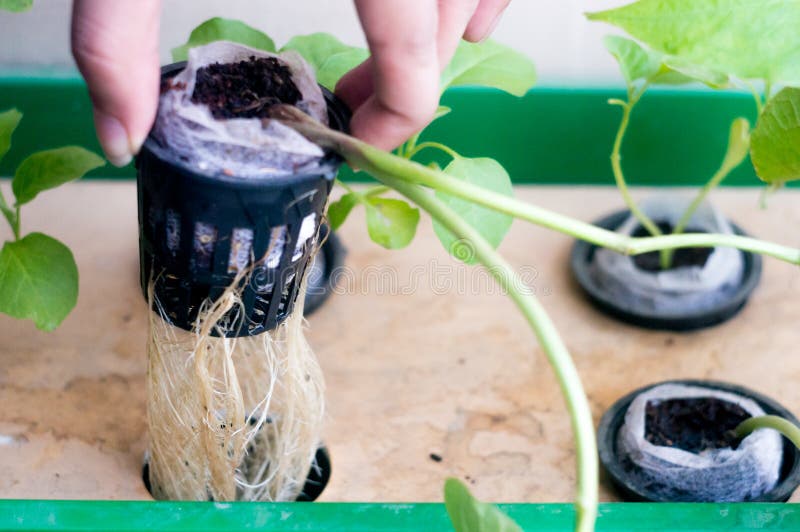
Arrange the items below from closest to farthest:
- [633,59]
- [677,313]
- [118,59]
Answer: [118,59]
[633,59]
[677,313]

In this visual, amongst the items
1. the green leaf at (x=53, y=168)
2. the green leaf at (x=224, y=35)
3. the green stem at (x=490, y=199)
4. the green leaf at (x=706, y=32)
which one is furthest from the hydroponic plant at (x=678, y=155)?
the green leaf at (x=53, y=168)

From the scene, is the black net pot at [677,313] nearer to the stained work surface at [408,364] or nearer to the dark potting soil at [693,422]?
the stained work surface at [408,364]

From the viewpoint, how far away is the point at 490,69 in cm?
81

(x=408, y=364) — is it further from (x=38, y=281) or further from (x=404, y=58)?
(x=404, y=58)

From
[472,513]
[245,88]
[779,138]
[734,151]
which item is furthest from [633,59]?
[472,513]

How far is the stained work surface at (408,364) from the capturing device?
0.90m

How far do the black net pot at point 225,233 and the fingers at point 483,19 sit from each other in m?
0.11

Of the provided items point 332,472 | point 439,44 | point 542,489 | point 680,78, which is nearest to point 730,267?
point 680,78

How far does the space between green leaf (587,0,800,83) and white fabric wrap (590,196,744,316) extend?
538mm

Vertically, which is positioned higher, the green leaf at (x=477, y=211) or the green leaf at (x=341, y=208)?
the green leaf at (x=477, y=211)

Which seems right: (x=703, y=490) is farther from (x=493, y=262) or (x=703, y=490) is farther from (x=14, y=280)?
(x=14, y=280)

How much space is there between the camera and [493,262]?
0.53m

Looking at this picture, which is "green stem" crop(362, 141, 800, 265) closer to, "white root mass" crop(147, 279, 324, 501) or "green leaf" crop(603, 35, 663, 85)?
"white root mass" crop(147, 279, 324, 501)

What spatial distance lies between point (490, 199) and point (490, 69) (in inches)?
11.9
